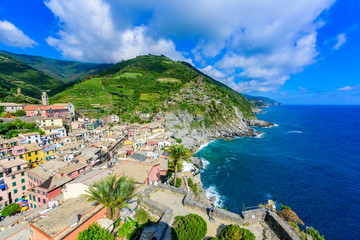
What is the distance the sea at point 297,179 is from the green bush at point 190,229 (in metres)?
25.7

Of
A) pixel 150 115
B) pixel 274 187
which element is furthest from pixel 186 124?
pixel 274 187

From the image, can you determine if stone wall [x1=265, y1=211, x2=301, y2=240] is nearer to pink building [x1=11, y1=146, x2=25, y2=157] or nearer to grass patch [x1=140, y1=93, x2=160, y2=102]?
pink building [x1=11, y1=146, x2=25, y2=157]

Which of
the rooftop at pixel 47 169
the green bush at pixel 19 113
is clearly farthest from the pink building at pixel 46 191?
the green bush at pixel 19 113

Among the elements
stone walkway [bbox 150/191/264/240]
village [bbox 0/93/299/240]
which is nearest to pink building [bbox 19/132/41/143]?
village [bbox 0/93/299/240]

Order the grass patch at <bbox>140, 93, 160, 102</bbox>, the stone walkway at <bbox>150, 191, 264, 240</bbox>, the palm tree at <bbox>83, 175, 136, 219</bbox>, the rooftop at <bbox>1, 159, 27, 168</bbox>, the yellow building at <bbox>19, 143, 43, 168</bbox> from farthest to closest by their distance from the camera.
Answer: the grass patch at <bbox>140, 93, 160, 102</bbox>
the yellow building at <bbox>19, 143, 43, 168</bbox>
the rooftop at <bbox>1, 159, 27, 168</bbox>
the palm tree at <bbox>83, 175, 136, 219</bbox>
the stone walkway at <bbox>150, 191, 264, 240</bbox>

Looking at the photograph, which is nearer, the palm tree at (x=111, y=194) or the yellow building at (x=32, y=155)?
the palm tree at (x=111, y=194)

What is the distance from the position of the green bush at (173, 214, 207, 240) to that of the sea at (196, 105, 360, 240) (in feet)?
84.3

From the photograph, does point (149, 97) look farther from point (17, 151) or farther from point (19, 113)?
point (17, 151)

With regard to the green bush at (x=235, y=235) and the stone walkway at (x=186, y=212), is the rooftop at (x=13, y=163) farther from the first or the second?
the green bush at (x=235, y=235)

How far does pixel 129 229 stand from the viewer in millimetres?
11719

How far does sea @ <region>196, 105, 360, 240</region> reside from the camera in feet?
93.3

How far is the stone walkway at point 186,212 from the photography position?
10.0 meters

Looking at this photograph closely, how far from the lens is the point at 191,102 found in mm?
106500

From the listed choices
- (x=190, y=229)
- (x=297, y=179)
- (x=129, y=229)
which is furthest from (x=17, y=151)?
(x=297, y=179)
